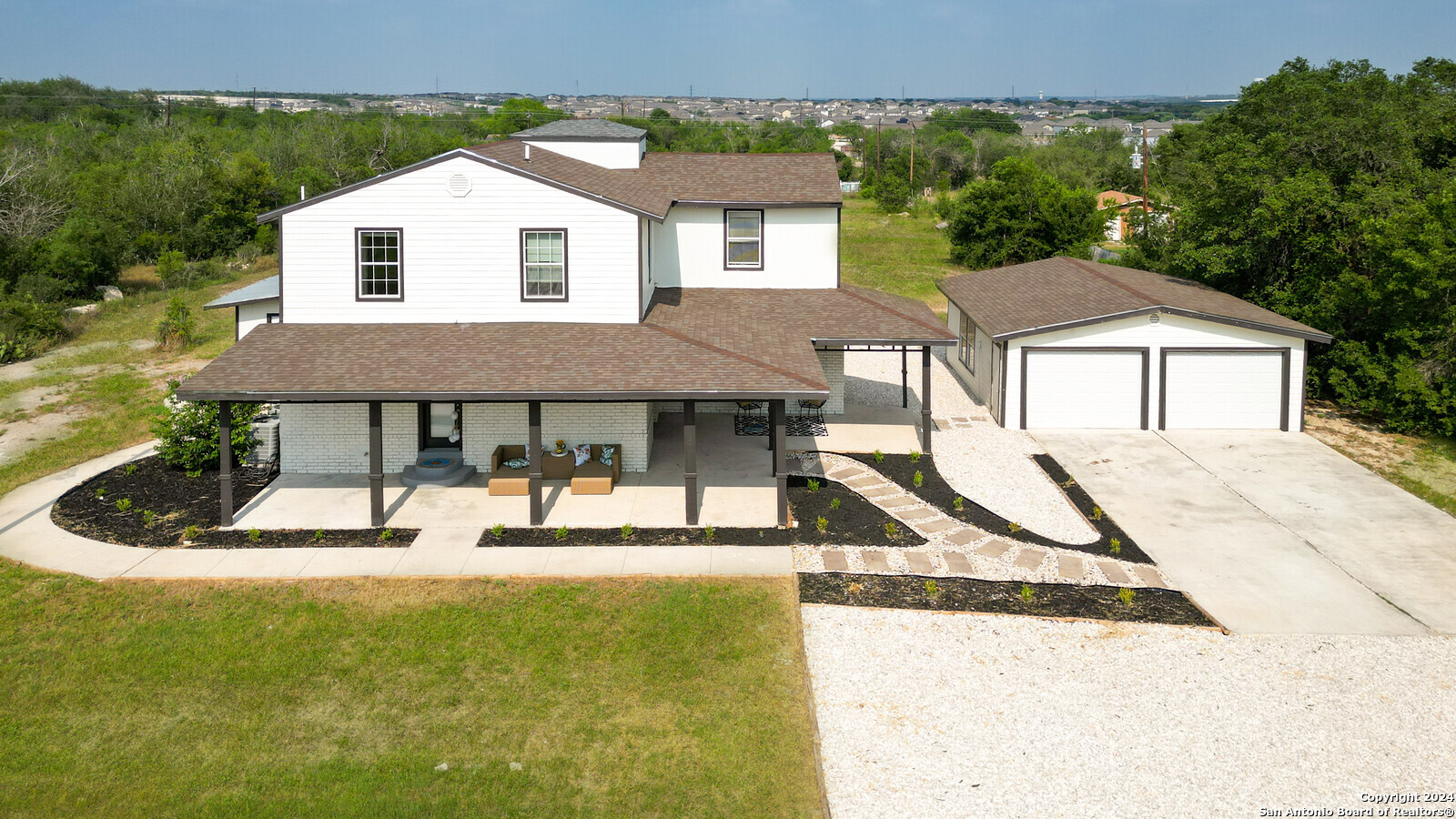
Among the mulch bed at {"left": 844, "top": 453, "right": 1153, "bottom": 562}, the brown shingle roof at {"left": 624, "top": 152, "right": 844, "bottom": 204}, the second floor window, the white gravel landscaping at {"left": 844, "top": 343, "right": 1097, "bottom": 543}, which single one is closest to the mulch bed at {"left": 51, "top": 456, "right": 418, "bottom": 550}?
the second floor window

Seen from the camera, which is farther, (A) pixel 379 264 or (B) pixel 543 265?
(B) pixel 543 265

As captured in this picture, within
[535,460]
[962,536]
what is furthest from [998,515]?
[535,460]

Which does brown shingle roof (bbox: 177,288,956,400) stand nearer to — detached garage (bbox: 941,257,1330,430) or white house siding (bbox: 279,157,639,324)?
white house siding (bbox: 279,157,639,324)

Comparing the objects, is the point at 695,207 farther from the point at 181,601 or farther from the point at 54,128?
the point at 54,128

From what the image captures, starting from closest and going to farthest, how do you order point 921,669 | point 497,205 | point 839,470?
point 921,669 < point 497,205 < point 839,470

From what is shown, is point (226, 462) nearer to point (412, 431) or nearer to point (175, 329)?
point (412, 431)

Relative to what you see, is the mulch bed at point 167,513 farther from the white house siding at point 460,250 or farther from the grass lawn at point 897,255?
the grass lawn at point 897,255

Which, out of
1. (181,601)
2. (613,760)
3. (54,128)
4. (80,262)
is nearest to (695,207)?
(181,601)
